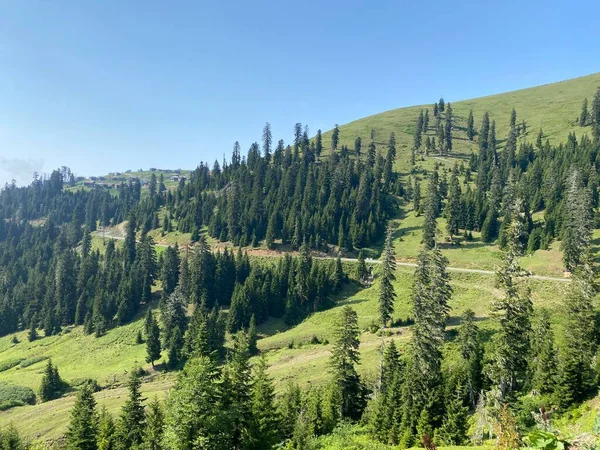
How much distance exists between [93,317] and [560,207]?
443 ft

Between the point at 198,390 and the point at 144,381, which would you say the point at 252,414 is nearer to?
the point at 198,390

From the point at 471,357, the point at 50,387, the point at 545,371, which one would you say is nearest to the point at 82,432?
the point at 471,357

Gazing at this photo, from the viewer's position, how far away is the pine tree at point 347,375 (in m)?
48.0

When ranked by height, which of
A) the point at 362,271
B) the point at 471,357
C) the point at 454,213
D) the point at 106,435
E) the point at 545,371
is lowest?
the point at 106,435

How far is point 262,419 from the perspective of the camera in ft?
117

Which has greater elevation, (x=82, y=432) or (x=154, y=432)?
(x=154, y=432)

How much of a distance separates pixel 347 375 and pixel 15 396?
73.1m

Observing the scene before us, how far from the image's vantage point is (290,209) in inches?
5723

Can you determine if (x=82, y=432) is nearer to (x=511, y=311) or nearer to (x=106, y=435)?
(x=106, y=435)

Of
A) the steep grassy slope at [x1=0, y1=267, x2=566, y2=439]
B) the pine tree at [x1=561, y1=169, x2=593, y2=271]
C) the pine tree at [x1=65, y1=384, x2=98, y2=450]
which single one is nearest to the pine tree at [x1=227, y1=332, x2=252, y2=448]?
the pine tree at [x1=65, y1=384, x2=98, y2=450]

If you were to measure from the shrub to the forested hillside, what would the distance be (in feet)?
1.53

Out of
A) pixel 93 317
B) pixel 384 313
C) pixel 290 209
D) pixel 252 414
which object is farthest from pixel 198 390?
pixel 290 209

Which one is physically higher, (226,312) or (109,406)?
(226,312)

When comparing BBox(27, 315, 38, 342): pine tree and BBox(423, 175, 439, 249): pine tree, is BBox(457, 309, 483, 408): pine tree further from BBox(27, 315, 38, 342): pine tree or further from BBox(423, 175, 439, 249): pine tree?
BBox(27, 315, 38, 342): pine tree
